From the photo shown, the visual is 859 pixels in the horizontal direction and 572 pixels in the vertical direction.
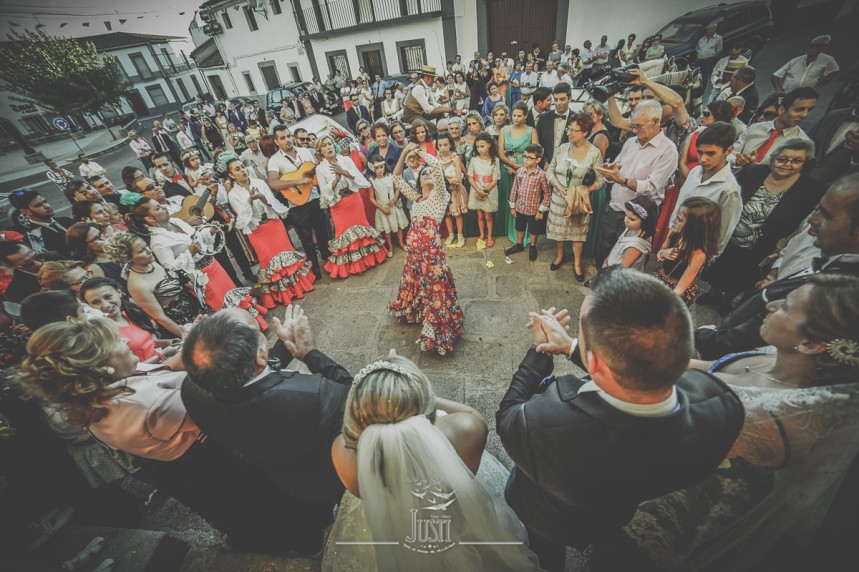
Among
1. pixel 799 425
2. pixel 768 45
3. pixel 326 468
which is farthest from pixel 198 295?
pixel 768 45

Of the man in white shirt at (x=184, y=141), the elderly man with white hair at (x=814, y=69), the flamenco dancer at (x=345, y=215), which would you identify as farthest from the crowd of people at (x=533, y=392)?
the man in white shirt at (x=184, y=141)

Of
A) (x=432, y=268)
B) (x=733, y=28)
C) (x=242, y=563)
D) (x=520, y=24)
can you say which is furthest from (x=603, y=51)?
(x=242, y=563)

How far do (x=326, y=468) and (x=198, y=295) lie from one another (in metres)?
2.63

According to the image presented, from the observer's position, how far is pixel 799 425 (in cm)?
117

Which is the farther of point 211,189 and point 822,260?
point 211,189

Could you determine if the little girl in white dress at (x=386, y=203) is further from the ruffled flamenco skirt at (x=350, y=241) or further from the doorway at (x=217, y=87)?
the doorway at (x=217, y=87)

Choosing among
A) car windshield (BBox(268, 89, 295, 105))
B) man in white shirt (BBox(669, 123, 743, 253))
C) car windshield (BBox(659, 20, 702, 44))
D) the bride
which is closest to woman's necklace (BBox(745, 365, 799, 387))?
the bride

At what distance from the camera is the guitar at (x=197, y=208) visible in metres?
4.41

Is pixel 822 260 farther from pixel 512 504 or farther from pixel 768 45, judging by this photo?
pixel 768 45

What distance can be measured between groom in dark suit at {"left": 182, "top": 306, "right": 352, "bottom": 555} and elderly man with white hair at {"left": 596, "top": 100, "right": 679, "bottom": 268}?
3.48 meters

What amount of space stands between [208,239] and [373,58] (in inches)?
889

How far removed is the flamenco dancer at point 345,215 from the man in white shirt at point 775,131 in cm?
465

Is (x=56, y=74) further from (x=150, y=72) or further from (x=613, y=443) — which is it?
(x=613, y=443)

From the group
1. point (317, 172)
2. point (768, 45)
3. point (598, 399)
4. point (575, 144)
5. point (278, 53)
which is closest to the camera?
point (598, 399)
